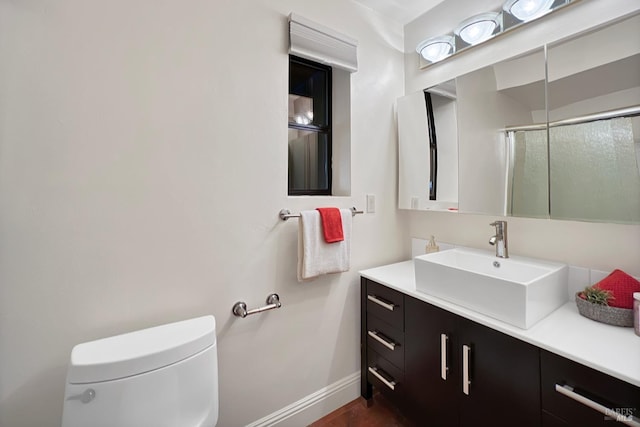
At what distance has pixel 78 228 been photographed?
0.97 m

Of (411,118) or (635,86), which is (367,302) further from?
(635,86)

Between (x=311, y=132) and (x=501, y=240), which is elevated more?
(x=311, y=132)

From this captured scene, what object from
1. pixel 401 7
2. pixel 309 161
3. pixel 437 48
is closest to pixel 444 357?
pixel 309 161

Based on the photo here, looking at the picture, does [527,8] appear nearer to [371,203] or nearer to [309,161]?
[371,203]

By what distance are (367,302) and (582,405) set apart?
0.99 metres

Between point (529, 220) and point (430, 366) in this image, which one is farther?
point (529, 220)

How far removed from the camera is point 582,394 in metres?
0.84

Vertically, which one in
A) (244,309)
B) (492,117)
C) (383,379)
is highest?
(492,117)

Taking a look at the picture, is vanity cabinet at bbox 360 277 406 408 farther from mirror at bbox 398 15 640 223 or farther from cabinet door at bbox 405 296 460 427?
mirror at bbox 398 15 640 223

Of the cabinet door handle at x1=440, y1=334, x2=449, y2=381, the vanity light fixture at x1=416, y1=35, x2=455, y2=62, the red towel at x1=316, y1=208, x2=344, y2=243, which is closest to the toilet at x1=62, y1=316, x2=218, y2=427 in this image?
the red towel at x1=316, y1=208, x2=344, y2=243

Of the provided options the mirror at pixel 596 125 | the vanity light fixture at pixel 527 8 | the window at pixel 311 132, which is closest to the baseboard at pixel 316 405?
the window at pixel 311 132

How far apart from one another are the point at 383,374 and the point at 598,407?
975 millimetres

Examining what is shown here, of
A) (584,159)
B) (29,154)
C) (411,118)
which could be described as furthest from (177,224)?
(584,159)

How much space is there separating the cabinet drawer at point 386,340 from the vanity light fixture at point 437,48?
1701 millimetres
